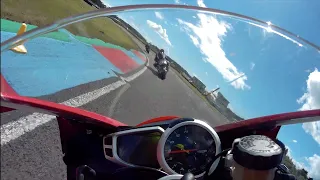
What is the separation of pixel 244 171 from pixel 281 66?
0.79 metres

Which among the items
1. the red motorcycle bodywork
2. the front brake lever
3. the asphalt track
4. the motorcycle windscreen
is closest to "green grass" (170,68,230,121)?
the asphalt track

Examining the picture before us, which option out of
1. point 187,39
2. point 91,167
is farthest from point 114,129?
point 187,39

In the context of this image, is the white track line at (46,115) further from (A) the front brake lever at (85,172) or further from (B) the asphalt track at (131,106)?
(A) the front brake lever at (85,172)

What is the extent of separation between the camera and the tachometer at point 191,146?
1.66 metres

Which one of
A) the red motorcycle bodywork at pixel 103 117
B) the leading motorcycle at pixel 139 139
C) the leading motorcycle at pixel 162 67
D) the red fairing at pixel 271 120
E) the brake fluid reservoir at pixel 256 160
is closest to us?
the brake fluid reservoir at pixel 256 160

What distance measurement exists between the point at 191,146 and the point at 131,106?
0.31m

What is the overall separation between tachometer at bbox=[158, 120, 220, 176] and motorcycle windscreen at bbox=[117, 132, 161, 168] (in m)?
0.06

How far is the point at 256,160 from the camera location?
109cm

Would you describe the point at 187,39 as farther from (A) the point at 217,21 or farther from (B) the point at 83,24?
(B) the point at 83,24

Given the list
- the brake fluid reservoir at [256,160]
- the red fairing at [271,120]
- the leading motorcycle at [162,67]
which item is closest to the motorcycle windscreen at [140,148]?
the leading motorcycle at [162,67]

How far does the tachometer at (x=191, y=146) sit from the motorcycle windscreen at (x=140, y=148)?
61mm

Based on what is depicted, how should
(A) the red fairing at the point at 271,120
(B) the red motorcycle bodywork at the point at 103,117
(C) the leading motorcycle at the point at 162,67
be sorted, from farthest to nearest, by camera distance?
(A) the red fairing at the point at 271,120, (C) the leading motorcycle at the point at 162,67, (B) the red motorcycle bodywork at the point at 103,117

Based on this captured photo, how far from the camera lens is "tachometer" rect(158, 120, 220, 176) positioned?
1.66 metres

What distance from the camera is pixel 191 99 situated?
1759 millimetres
